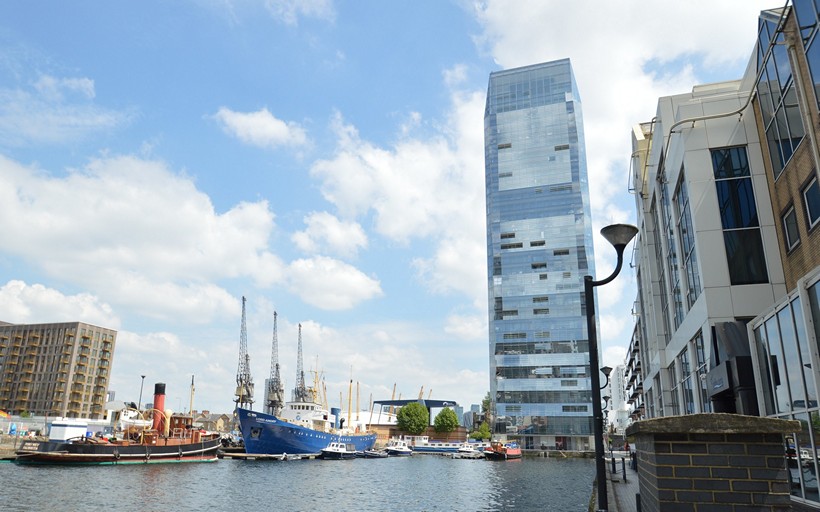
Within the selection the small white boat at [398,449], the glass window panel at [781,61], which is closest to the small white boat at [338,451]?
the small white boat at [398,449]

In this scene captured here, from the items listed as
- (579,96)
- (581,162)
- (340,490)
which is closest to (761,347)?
(340,490)

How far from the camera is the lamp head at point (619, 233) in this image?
31.9ft

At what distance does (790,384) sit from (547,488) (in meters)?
30.8

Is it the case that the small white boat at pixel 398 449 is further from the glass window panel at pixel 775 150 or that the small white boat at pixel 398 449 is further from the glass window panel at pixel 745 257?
the glass window panel at pixel 775 150

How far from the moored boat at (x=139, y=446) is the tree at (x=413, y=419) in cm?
6444

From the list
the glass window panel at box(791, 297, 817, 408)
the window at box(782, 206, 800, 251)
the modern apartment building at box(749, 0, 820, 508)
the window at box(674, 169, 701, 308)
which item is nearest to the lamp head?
the modern apartment building at box(749, 0, 820, 508)

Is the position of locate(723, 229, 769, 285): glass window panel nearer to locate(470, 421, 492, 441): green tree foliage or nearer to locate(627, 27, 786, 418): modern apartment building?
locate(627, 27, 786, 418): modern apartment building

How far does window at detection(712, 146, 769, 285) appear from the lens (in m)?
21.3

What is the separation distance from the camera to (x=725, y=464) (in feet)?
16.1

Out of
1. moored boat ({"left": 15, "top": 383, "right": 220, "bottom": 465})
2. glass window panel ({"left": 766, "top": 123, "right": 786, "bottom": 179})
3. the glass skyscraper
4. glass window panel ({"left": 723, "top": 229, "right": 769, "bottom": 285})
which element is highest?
the glass skyscraper

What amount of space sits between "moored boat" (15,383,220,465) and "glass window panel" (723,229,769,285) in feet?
188

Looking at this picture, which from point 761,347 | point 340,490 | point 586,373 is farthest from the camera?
point 586,373

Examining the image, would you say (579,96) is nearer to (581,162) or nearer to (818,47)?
(581,162)

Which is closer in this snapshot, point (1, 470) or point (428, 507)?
A: point (428, 507)
